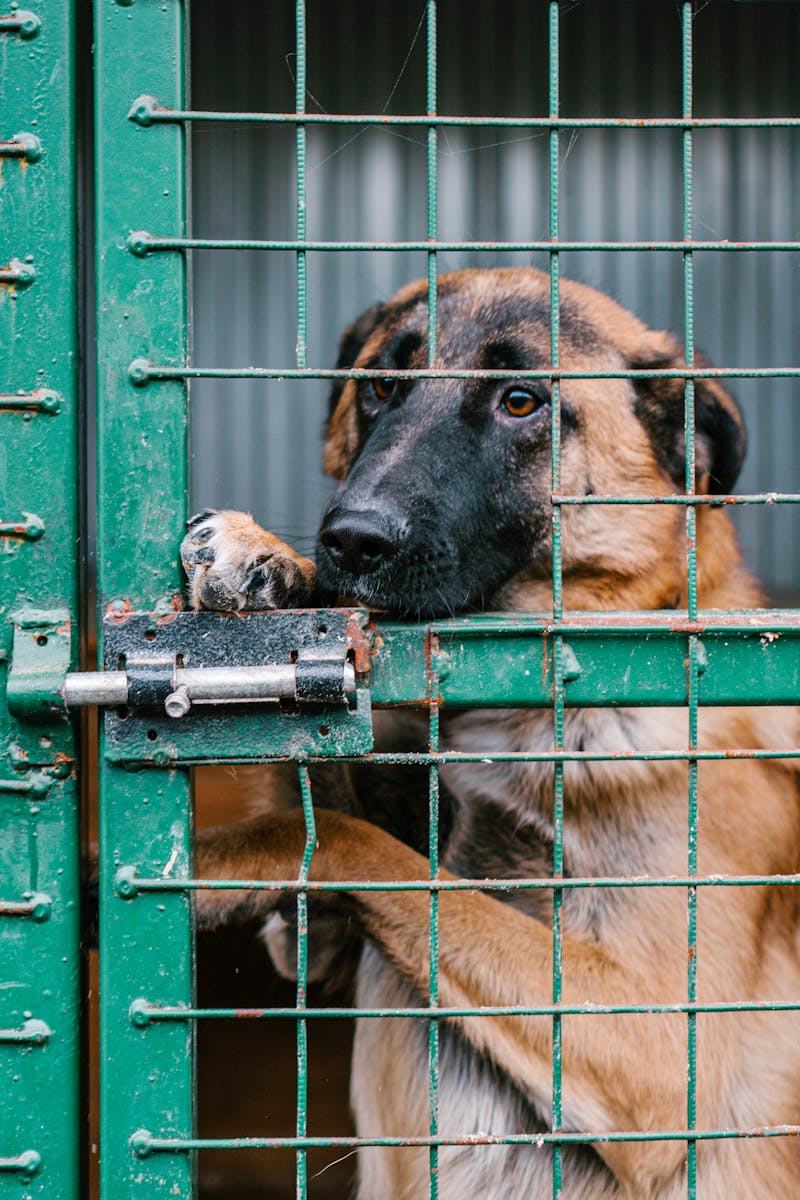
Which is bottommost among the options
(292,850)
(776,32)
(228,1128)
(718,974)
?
(228,1128)

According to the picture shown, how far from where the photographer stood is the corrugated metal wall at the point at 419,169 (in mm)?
5203

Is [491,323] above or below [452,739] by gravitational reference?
above

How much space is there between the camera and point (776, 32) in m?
5.39

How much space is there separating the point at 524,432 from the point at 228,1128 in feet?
6.09

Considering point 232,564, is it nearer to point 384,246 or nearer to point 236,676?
point 236,676

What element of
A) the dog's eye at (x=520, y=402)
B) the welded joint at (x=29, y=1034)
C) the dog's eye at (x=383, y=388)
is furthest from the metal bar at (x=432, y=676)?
the dog's eye at (x=383, y=388)

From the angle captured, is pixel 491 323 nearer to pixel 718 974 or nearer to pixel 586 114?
pixel 718 974

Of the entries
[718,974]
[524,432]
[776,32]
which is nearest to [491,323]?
[524,432]

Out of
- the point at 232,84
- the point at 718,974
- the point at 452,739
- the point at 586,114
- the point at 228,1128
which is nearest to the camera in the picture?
the point at 718,974

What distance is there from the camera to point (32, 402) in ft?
3.92

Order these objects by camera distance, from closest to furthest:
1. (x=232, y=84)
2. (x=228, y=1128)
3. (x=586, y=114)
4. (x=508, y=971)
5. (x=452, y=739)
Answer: (x=508, y=971) < (x=452, y=739) < (x=228, y=1128) < (x=232, y=84) < (x=586, y=114)

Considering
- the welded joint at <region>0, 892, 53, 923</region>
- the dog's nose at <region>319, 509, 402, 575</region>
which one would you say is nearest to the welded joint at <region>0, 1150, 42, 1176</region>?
the welded joint at <region>0, 892, 53, 923</region>

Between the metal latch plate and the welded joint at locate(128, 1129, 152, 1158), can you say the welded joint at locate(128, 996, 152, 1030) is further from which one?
the metal latch plate

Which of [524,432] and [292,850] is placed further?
[524,432]
